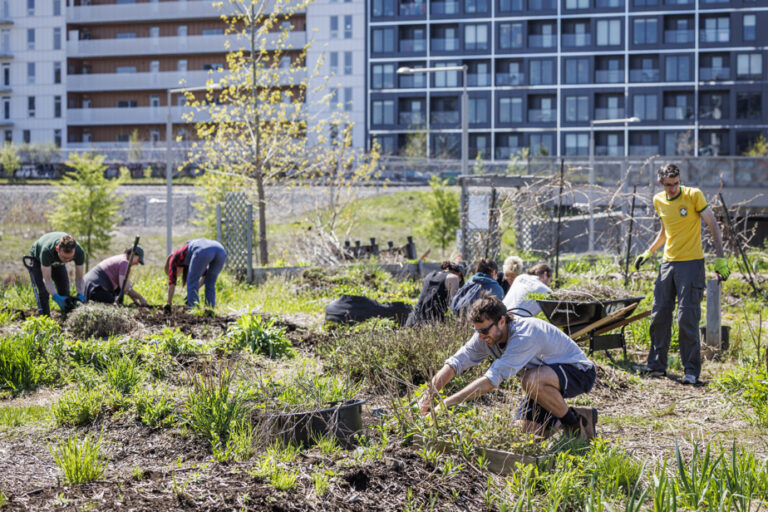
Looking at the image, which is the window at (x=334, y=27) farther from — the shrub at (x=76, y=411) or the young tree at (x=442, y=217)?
the shrub at (x=76, y=411)

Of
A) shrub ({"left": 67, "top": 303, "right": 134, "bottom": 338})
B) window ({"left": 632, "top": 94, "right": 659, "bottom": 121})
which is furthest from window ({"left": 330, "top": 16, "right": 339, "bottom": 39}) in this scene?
shrub ({"left": 67, "top": 303, "right": 134, "bottom": 338})

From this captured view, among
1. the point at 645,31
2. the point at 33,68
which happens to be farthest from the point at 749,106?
the point at 33,68

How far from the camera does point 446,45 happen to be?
66125 mm

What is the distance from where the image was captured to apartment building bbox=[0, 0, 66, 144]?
68250 millimetres

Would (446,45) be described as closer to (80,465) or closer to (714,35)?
(714,35)

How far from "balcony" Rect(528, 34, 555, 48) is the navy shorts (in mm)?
61939

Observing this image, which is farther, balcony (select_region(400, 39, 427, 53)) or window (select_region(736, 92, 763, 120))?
balcony (select_region(400, 39, 427, 53))

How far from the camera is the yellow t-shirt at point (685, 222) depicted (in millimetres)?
8633

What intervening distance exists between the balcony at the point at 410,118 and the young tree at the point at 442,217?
113 ft

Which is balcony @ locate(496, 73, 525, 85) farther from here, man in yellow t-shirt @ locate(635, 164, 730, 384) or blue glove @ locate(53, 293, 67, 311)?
man in yellow t-shirt @ locate(635, 164, 730, 384)

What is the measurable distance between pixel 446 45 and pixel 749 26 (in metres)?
21.9

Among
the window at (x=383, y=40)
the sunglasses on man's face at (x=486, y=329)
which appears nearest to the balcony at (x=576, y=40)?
the window at (x=383, y=40)

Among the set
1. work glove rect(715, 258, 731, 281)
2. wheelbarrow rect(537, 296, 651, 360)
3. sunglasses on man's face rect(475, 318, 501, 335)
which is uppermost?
work glove rect(715, 258, 731, 281)

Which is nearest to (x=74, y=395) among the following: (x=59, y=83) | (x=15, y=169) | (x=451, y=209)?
(x=451, y=209)
